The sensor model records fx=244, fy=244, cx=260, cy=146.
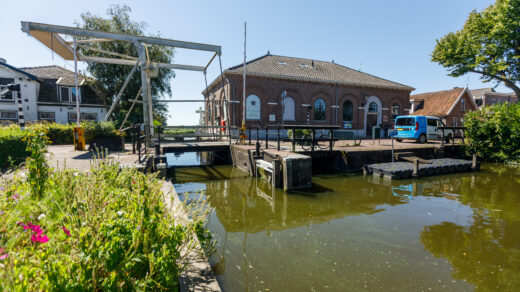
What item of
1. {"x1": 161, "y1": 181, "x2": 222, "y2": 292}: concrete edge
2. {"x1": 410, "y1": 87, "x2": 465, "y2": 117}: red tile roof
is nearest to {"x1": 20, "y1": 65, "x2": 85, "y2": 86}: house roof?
{"x1": 161, "y1": 181, "x2": 222, "y2": 292}: concrete edge

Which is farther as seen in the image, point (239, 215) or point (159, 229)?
point (239, 215)

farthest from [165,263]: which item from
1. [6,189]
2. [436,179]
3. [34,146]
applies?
[436,179]

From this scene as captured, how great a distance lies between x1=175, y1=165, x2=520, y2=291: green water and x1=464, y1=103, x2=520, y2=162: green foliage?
22.3ft

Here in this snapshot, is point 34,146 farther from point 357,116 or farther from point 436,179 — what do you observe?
point 357,116

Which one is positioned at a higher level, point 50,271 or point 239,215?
point 50,271

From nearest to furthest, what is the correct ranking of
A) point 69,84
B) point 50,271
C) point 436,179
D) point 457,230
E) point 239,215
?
point 50,271
point 457,230
point 239,215
point 436,179
point 69,84

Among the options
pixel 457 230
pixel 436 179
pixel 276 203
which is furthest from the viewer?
pixel 436 179

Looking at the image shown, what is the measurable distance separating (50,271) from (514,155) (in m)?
18.2

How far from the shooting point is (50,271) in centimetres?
126

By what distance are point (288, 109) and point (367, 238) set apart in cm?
1795

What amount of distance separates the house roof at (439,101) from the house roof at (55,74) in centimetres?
4000

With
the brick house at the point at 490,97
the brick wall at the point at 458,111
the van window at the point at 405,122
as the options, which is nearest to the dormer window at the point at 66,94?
the van window at the point at 405,122

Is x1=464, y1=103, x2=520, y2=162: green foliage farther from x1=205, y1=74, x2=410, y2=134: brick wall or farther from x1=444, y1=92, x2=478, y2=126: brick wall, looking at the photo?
x1=444, y1=92, x2=478, y2=126: brick wall

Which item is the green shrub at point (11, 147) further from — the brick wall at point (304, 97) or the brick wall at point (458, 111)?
the brick wall at point (458, 111)
